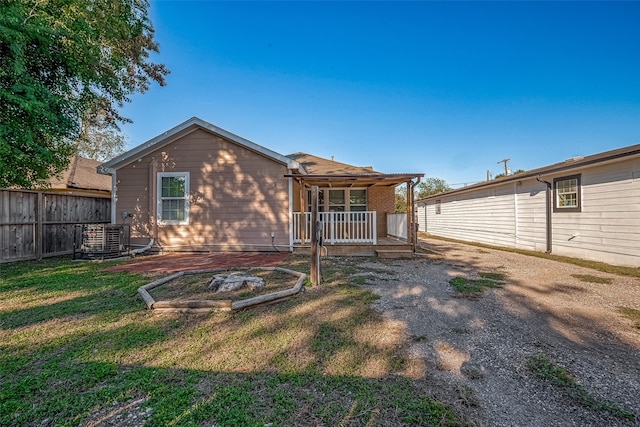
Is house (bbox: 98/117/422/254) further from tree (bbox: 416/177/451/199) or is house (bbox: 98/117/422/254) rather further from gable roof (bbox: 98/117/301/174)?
tree (bbox: 416/177/451/199)

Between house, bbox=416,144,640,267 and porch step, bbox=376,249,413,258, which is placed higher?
house, bbox=416,144,640,267

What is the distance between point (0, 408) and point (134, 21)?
12.2 meters

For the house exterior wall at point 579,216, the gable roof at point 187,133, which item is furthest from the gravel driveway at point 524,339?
the gable roof at point 187,133

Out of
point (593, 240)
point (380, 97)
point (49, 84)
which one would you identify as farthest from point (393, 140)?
point (49, 84)

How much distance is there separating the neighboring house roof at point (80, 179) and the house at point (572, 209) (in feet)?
66.4

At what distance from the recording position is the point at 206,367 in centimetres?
238

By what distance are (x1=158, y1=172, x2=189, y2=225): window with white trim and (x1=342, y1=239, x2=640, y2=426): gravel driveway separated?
6.74 metres

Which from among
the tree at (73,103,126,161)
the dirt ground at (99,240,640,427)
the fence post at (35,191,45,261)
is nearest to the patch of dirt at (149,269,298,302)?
the dirt ground at (99,240,640,427)

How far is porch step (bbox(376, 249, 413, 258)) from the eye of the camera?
28.0 feet

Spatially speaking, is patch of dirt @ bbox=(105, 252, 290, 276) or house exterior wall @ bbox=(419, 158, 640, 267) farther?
house exterior wall @ bbox=(419, 158, 640, 267)

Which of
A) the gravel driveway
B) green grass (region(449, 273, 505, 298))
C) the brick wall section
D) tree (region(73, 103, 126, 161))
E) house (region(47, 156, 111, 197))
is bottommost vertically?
the gravel driveway

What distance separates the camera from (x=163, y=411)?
Result: 1811 millimetres

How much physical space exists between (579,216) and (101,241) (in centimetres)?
1431

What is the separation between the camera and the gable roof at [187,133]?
8.81m
